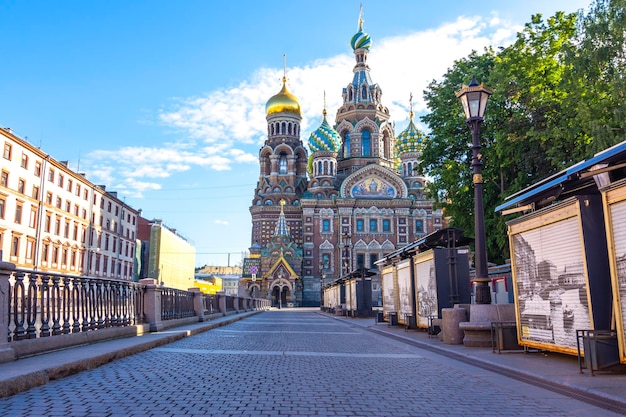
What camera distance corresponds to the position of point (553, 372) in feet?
24.6

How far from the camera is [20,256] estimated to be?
37281 millimetres

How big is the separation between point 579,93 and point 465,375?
1354cm

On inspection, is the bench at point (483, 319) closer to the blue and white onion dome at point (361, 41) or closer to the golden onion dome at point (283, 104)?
the golden onion dome at point (283, 104)

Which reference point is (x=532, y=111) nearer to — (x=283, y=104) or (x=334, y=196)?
(x=334, y=196)

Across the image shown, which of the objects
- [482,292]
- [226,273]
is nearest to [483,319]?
[482,292]

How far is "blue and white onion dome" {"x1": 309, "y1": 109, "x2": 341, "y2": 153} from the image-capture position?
79.4 m

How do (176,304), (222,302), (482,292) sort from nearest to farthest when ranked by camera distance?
(482,292) → (176,304) → (222,302)

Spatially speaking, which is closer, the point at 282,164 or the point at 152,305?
Result: the point at 152,305

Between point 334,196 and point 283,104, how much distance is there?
20.3m

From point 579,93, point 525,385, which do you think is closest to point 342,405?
point 525,385

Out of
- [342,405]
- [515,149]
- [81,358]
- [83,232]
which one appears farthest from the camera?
[83,232]

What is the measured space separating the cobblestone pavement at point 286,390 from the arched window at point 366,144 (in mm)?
72658

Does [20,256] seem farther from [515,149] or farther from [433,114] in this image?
[515,149]

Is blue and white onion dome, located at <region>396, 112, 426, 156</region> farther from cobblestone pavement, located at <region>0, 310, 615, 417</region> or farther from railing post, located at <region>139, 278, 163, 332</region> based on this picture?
cobblestone pavement, located at <region>0, 310, 615, 417</region>
